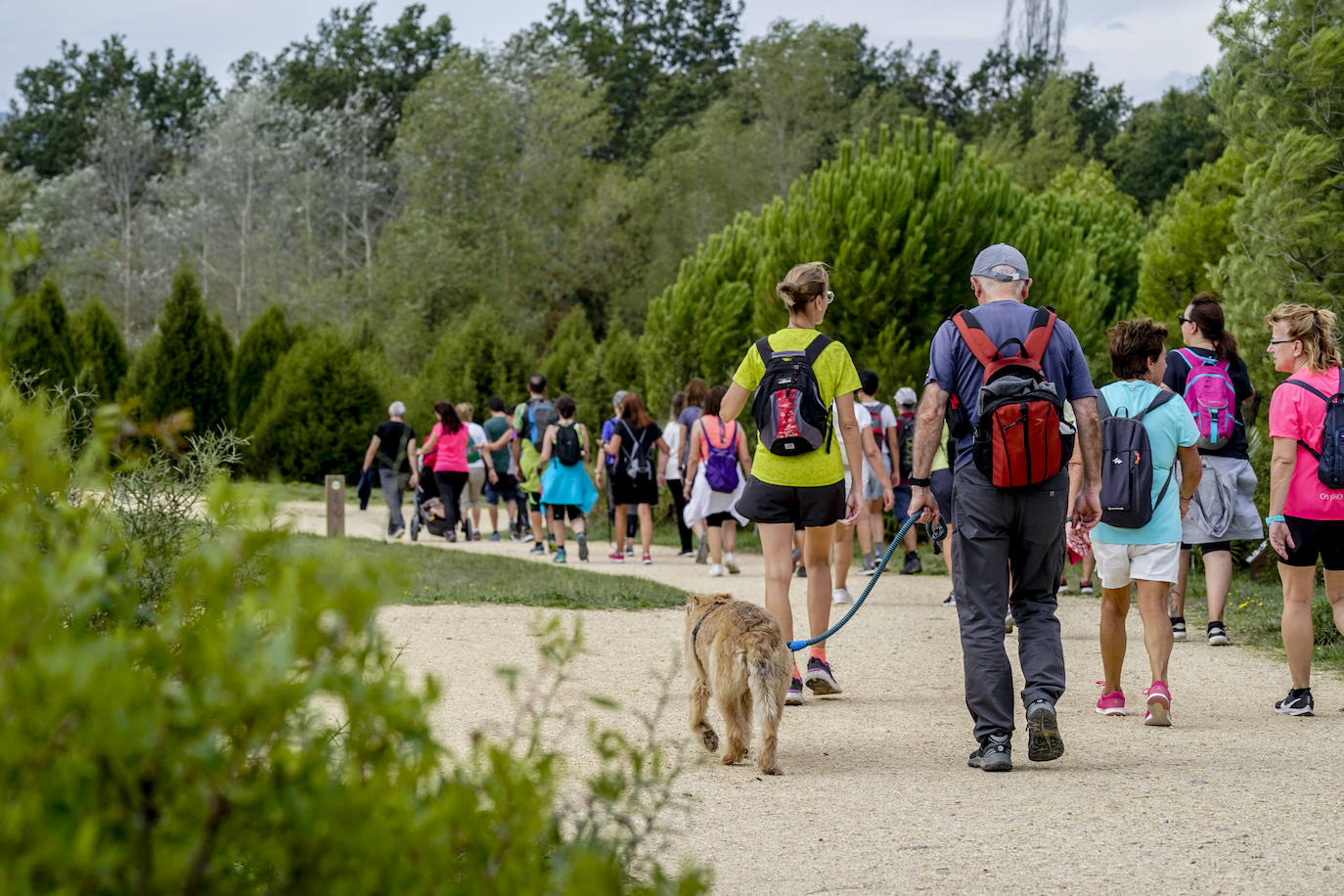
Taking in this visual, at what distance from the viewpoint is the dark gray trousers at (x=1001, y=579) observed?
5660mm

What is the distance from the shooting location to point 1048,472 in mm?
5523

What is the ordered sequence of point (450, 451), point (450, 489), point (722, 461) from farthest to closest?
point (450, 489)
point (450, 451)
point (722, 461)

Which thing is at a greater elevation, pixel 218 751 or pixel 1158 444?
pixel 1158 444

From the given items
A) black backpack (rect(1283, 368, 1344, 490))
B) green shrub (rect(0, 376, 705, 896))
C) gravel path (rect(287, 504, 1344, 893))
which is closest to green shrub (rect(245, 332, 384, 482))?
gravel path (rect(287, 504, 1344, 893))

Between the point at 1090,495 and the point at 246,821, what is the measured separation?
15.2 ft

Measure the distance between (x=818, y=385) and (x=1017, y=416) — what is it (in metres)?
1.52

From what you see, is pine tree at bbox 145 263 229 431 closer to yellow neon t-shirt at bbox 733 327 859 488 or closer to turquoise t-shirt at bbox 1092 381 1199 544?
yellow neon t-shirt at bbox 733 327 859 488

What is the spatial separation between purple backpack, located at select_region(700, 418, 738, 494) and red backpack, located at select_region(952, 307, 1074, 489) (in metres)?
8.25

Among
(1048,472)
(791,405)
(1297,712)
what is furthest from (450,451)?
(1048,472)

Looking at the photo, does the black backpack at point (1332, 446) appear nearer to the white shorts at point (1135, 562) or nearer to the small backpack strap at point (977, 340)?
the white shorts at point (1135, 562)

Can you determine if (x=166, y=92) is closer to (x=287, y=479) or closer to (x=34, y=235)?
(x=287, y=479)

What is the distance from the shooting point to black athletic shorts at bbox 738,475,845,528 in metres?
6.82

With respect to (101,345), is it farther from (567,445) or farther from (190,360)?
(567,445)

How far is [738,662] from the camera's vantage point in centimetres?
548
